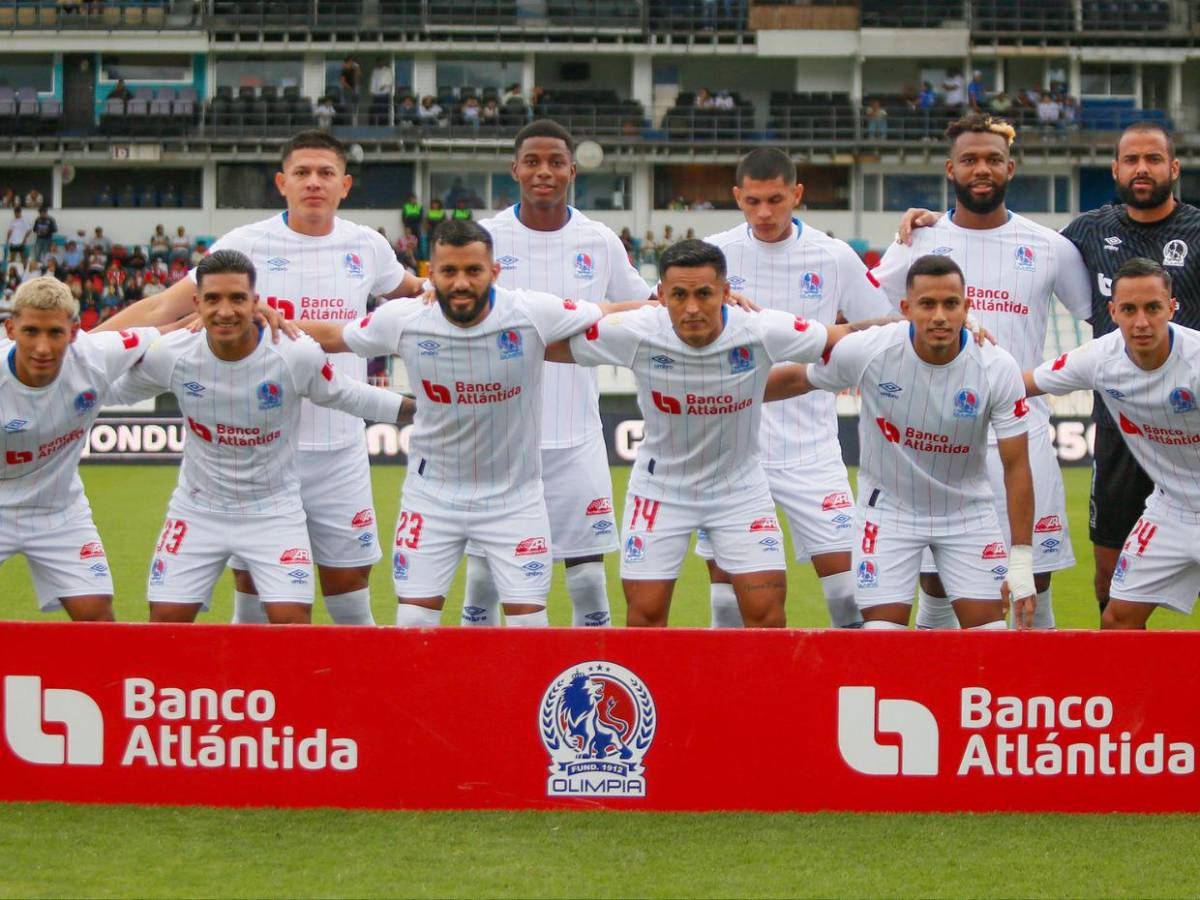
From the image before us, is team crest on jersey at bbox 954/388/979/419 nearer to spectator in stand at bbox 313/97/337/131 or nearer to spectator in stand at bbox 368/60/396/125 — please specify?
spectator in stand at bbox 313/97/337/131

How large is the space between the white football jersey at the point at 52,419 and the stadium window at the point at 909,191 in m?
34.4

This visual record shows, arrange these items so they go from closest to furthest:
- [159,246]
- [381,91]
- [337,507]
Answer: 1. [337,507]
2. [159,246]
3. [381,91]

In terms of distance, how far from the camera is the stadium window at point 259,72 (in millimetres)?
39344

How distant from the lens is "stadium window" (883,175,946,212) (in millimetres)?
39281

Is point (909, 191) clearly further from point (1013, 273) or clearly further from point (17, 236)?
point (1013, 273)

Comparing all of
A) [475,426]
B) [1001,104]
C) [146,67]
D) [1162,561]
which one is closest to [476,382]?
[475,426]

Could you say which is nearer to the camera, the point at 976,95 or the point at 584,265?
the point at 584,265

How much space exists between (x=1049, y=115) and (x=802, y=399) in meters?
33.4

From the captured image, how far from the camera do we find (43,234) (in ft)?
115

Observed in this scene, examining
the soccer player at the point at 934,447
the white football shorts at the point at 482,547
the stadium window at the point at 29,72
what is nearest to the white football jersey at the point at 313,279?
the white football shorts at the point at 482,547

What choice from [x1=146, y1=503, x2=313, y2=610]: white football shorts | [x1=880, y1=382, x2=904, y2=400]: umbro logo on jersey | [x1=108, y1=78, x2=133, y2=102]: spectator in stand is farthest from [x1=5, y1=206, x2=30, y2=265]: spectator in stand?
[x1=880, y1=382, x2=904, y2=400]: umbro logo on jersey

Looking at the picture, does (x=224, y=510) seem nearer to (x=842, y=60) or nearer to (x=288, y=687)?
(x=288, y=687)

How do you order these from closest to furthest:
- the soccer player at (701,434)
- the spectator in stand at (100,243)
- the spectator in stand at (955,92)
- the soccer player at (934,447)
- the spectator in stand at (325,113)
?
the soccer player at (934,447) → the soccer player at (701,434) → the spectator in stand at (100,243) → the spectator in stand at (325,113) → the spectator in stand at (955,92)

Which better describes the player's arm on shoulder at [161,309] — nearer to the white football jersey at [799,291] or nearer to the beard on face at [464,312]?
the beard on face at [464,312]
